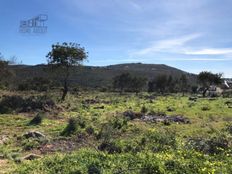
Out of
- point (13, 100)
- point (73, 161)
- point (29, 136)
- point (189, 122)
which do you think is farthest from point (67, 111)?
point (73, 161)

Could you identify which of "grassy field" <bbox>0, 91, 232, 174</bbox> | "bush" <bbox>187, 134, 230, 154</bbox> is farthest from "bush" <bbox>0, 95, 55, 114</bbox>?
"bush" <bbox>187, 134, 230, 154</bbox>

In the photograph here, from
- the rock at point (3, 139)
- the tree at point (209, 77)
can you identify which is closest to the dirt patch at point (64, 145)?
the rock at point (3, 139)

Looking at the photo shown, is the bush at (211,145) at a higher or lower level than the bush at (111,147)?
higher

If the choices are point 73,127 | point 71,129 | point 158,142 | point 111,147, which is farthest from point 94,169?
point 73,127

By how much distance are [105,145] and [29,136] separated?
5217 mm

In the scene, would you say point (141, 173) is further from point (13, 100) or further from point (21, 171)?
point (13, 100)

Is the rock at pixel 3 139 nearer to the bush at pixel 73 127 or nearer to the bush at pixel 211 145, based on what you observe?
the bush at pixel 73 127

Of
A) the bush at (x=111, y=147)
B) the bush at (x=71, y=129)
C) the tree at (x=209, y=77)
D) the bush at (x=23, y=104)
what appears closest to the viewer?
the bush at (x=111, y=147)

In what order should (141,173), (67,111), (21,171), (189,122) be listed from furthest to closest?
(67,111)
(189,122)
(21,171)
(141,173)

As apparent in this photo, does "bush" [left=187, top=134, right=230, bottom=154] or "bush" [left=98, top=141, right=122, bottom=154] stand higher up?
"bush" [left=187, top=134, right=230, bottom=154]

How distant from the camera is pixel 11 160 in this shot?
42.0 feet

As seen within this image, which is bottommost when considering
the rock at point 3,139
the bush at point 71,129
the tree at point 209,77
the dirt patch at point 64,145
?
the rock at point 3,139

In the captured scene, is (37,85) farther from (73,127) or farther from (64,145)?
(64,145)

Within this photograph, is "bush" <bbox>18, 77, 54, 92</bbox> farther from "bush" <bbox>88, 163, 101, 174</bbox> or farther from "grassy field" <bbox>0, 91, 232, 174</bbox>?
"bush" <bbox>88, 163, 101, 174</bbox>
